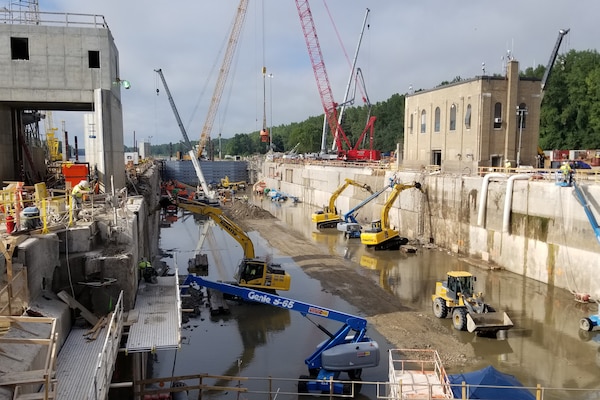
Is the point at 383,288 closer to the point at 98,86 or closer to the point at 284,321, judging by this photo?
the point at 284,321

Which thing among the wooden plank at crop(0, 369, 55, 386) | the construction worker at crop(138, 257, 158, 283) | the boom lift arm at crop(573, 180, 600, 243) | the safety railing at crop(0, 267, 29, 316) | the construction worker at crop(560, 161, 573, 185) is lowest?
the construction worker at crop(138, 257, 158, 283)

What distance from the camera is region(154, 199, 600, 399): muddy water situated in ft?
48.7

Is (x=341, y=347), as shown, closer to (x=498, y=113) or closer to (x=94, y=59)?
(x=94, y=59)

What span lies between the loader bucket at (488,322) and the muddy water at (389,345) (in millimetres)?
406

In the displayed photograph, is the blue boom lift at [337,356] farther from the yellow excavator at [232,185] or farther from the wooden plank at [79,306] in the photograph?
the yellow excavator at [232,185]

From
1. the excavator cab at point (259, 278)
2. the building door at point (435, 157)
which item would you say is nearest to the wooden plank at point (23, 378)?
the excavator cab at point (259, 278)

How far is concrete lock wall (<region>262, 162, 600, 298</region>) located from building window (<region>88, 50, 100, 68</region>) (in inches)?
860

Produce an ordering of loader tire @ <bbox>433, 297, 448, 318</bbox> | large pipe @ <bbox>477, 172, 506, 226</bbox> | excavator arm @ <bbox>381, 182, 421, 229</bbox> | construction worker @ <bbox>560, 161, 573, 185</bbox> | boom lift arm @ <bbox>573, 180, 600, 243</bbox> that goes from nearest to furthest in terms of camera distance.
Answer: loader tire @ <bbox>433, 297, 448, 318</bbox>, boom lift arm @ <bbox>573, 180, 600, 243</bbox>, construction worker @ <bbox>560, 161, 573, 185</bbox>, large pipe @ <bbox>477, 172, 506, 226</bbox>, excavator arm @ <bbox>381, 182, 421, 229</bbox>

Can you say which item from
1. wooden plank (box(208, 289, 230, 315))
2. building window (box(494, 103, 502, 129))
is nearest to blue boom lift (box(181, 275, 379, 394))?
wooden plank (box(208, 289, 230, 315))

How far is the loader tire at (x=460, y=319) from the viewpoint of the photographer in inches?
691

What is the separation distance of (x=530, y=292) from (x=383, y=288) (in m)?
6.72

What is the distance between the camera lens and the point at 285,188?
72.9 m

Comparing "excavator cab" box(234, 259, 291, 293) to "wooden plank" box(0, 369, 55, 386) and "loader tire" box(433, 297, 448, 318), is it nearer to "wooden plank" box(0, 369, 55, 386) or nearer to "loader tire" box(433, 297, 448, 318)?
"loader tire" box(433, 297, 448, 318)

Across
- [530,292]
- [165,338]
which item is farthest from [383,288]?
[165,338]
